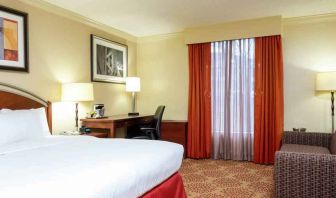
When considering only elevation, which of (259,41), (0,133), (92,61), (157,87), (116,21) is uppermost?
(116,21)

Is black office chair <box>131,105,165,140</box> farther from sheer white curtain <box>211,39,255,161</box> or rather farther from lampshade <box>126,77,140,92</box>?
sheer white curtain <box>211,39,255,161</box>

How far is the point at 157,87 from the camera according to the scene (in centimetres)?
563

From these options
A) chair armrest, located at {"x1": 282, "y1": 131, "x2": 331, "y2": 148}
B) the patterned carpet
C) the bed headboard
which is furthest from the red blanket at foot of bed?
chair armrest, located at {"x1": 282, "y1": 131, "x2": 331, "y2": 148}

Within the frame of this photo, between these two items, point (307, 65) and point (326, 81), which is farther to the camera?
point (307, 65)

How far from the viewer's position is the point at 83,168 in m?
1.59

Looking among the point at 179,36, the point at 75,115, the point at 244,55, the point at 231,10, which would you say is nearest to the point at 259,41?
the point at 244,55

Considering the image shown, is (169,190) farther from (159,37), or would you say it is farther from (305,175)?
(159,37)

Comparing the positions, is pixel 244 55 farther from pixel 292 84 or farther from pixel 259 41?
pixel 292 84

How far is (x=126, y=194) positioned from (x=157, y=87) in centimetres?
408

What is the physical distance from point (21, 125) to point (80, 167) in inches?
57.0

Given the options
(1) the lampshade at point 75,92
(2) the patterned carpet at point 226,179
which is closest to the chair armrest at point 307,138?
(2) the patterned carpet at point 226,179

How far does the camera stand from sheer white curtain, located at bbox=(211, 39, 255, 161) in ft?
15.5

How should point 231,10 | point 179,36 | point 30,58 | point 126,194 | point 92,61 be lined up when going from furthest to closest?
point 179,36 → point 92,61 → point 231,10 → point 30,58 → point 126,194

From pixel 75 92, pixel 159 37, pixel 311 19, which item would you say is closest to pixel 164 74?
pixel 159 37
